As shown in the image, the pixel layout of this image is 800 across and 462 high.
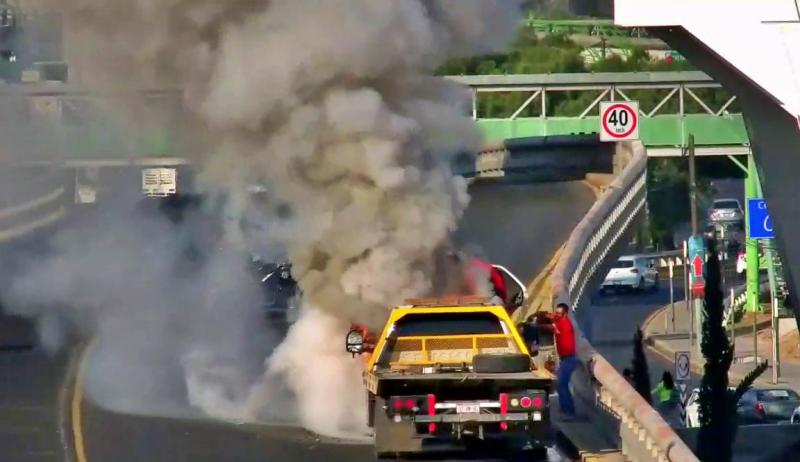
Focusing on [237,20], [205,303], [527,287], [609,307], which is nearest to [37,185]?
[205,303]

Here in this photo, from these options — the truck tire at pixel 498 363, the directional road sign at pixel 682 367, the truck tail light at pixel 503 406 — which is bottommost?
the directional road sign at pixel 682 367

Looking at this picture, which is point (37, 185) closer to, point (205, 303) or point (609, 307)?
point (205, 303)

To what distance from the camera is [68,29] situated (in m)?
22.5

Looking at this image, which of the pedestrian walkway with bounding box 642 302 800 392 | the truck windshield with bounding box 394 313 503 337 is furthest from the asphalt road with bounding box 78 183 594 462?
the pedestrian walkway with bounding box 642 302 800 392

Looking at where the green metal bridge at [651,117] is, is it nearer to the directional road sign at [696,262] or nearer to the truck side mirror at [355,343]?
the directional road sign at [696,262]

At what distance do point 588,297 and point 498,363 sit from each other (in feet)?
56.3

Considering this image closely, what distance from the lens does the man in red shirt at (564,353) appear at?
2020 centimetres

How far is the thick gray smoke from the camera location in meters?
21.1

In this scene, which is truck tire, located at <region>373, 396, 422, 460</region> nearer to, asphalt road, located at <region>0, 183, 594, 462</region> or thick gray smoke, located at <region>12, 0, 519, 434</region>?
asphalt road, located at <region>0, 183, 594, 462</region>

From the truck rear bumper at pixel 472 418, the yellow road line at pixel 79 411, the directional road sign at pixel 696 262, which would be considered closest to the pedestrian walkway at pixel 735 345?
the directional road sign at pixel 696 262

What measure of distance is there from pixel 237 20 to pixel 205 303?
460 inches

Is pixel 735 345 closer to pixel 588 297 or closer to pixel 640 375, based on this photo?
pixel 588 297

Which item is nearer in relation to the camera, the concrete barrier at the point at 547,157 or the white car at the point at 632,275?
the concrete barrier at the point at 547,157

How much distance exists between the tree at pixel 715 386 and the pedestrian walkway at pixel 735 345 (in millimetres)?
19918
